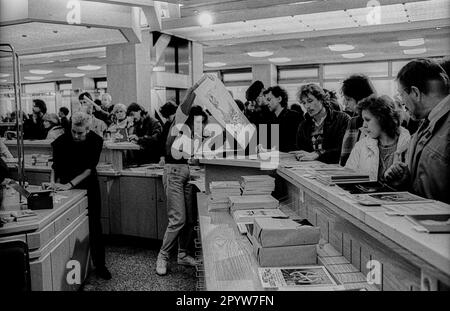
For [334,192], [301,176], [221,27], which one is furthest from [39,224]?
[221,27]

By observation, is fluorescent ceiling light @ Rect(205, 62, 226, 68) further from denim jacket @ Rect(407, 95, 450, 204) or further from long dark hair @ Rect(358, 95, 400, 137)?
denim jacket @ Rect(407, 95, 450, 204)

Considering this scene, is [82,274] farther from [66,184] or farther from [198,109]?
[198,109]

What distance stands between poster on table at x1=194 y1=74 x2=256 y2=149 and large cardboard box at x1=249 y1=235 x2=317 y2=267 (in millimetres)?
1409

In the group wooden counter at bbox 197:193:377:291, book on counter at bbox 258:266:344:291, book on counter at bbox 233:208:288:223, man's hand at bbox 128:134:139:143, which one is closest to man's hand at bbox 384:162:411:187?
wooden counter at bbox 197:193:377:291

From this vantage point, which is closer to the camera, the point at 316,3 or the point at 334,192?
the point at 334,192

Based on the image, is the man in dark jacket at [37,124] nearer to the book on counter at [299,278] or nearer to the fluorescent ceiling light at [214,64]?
the book on counter at [299,278]

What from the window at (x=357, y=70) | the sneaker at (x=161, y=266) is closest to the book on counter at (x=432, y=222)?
the sneaker at (x=161, y=266)

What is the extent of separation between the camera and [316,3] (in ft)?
21.0

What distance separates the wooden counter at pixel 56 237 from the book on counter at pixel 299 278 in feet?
4.73

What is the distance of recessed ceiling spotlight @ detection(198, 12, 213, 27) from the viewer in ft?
23.7
